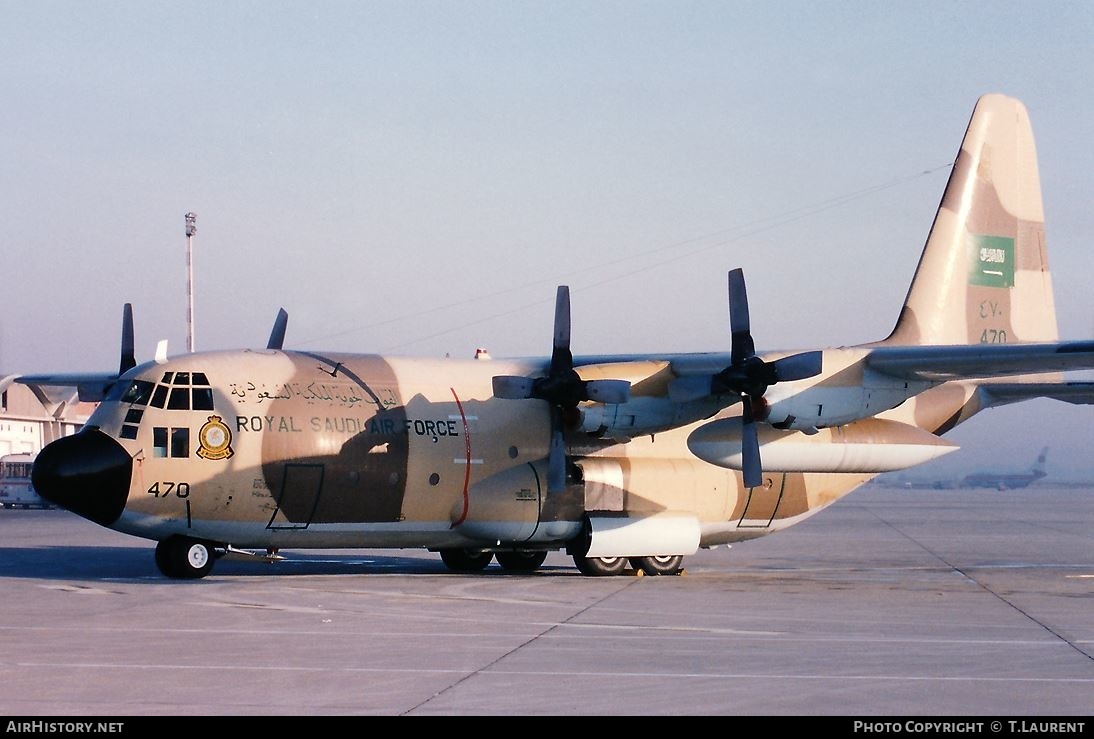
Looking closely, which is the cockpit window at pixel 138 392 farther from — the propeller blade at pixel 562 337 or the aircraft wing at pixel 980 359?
the aircraft wing at pixel 980 359

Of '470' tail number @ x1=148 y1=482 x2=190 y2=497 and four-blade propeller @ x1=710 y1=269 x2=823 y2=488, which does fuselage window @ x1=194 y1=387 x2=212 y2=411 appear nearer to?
'470' tail number @ x1=148 y1=482 x2=190 y2=497

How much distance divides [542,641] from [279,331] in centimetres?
1316

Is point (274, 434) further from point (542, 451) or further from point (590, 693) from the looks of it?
point (590, 693)

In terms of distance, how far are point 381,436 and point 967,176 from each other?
1475 cm

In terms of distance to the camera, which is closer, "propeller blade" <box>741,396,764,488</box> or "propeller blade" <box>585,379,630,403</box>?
"propeller blade" <box>741,396,764,488</box>

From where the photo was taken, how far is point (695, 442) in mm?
Result: 23250

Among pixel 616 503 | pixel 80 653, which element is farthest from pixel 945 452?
pixel 80 653

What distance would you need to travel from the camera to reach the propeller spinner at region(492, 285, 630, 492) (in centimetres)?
2322

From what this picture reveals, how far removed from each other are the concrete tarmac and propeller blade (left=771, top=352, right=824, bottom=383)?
3.48 metres

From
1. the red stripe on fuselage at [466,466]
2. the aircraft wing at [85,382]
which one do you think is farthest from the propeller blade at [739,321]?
the aircraft wing at [85,382]

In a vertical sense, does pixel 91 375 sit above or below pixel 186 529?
above

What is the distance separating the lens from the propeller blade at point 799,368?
22453 mm

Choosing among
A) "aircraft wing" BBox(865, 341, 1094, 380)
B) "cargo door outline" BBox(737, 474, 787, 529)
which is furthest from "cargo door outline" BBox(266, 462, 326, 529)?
"aircraft wing" BBox(865, 341, 1094, 380)
